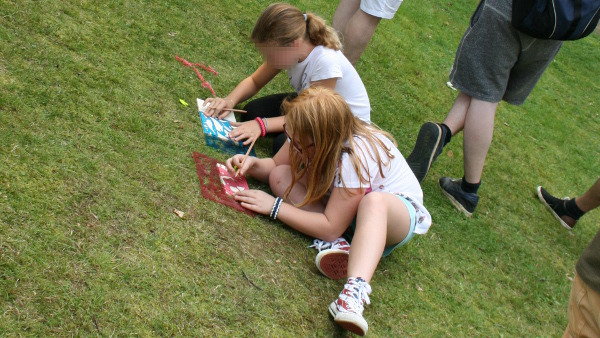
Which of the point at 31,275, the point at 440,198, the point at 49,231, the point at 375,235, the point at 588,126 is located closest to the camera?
the point at 31,275

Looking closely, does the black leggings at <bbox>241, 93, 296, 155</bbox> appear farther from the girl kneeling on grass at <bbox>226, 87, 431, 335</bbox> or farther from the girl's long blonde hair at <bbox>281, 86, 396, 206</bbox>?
the girl's long blonde hair at <bbox>281, 86, 396, 206</bbox>

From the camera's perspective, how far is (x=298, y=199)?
2770mm

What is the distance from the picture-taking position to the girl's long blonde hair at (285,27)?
9.55 feet

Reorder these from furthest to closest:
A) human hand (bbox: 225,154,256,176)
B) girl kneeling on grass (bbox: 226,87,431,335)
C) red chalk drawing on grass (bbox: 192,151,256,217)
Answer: human hand (bbox: 225,154,256,176) → red chalk drawing on grass (bbox: 192,151,256,217) → girl kneeling on grass (bbox: 226,87,431,335)

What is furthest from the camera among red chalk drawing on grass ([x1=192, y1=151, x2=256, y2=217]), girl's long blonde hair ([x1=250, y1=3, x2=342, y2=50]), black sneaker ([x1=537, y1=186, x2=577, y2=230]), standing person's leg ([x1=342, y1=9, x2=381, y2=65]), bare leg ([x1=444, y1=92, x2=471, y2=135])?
black sneaker ([x1=537, y1=186, x2=577, y2=230])

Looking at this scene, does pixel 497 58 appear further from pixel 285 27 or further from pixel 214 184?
pixel 214 184

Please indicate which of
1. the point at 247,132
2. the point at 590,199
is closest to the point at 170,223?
the point at 247,132

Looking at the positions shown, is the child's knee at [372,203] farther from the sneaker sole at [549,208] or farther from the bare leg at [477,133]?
the sneaker sole at [549,208]

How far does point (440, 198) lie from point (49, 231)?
8.40ft

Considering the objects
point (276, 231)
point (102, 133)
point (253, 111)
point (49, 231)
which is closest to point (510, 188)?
point (253, 111)

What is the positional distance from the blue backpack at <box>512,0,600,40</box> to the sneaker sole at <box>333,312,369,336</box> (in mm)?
2078

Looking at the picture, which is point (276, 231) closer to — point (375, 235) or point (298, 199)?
point (298, 199)

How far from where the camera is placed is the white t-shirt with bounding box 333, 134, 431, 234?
97.5 inches

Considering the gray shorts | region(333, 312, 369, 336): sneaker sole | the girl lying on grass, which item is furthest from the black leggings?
region(333, 312, 369, 336): sneaker sole
